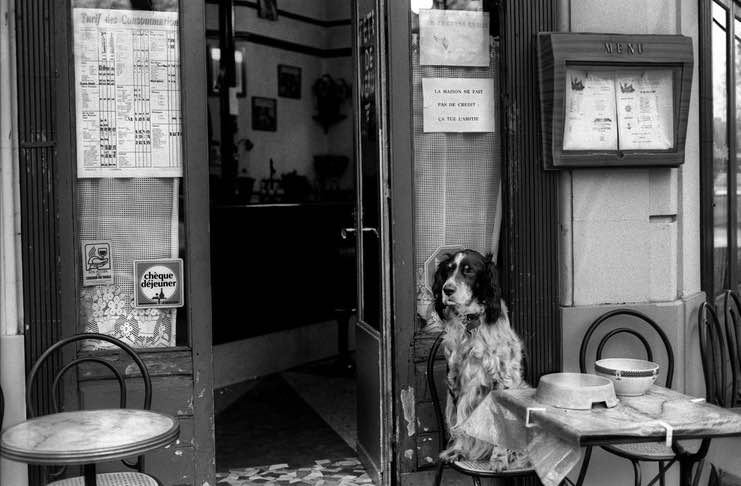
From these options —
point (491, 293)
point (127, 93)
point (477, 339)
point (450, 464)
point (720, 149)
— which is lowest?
point (450, 464)

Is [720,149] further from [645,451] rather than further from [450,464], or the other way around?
[450,464]

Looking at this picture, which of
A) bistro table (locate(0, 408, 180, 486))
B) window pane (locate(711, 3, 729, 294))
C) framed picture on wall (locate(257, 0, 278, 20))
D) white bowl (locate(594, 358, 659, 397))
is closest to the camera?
bistro table (locate(0, 408, 180, 486))

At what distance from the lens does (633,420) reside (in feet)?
9.20

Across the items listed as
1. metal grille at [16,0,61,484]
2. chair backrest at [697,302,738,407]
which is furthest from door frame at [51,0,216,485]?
chair backrest at [697,302,738,407]

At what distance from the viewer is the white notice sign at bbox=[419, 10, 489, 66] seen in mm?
4074

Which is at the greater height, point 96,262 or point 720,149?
point 720,149

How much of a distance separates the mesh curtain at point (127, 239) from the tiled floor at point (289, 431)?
3.57 ft

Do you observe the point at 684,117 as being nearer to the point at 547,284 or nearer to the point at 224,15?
the point at 547,284

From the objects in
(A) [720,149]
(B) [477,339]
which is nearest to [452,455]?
(B) [477,339]

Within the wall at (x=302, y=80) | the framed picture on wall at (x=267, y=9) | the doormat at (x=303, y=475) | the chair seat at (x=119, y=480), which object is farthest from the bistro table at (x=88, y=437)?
the framed picture on wall at (x=267, y=9)

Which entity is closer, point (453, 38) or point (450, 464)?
point (450, 464)

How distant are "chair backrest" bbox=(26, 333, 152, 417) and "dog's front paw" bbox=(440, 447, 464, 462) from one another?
3.97ft

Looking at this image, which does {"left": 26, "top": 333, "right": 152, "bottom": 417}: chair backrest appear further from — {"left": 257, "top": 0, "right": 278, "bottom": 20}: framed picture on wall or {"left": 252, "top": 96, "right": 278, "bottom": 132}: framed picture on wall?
{"left": 257, "top": 0, "right": 278, "bottom": 20}: framed picture on wall

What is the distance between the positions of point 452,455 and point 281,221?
13.5 ft
